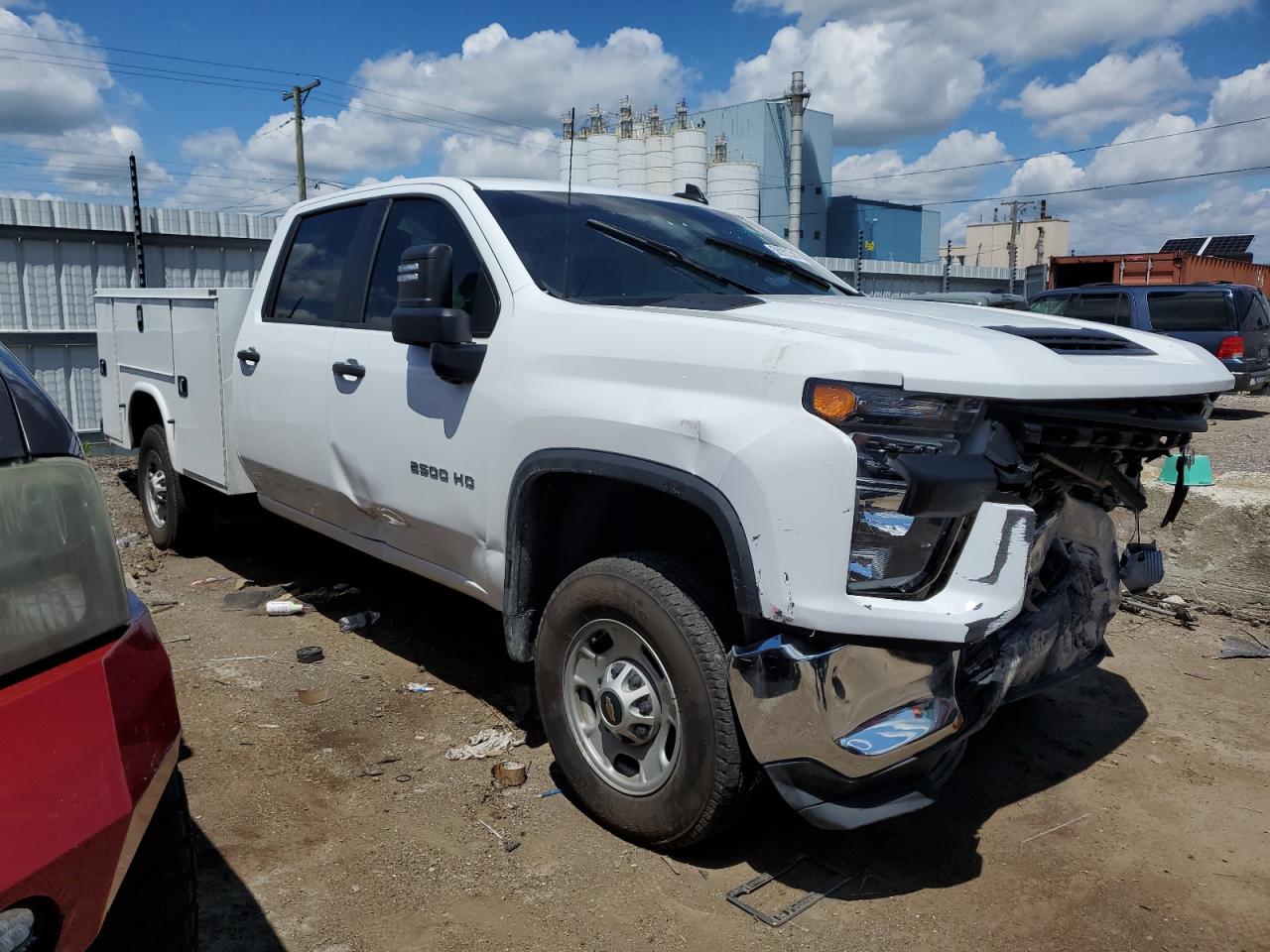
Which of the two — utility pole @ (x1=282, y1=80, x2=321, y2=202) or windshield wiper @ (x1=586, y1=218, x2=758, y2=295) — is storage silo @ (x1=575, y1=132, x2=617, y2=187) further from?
windshield wiper @ (x1=586, y1=218, x2=758, y2=295)

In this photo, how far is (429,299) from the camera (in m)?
3.29

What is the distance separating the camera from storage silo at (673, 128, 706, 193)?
3909 centimetres

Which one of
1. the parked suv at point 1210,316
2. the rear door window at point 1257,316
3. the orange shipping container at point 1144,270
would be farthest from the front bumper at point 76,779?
the orange shipping container at point 1144,270

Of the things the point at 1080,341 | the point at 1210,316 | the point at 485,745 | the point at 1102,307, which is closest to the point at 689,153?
the point at 1102,307

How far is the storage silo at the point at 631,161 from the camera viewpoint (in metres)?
36.4

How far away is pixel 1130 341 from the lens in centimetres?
304

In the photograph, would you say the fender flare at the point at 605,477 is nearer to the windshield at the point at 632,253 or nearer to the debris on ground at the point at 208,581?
the windshield at the point at 632,253

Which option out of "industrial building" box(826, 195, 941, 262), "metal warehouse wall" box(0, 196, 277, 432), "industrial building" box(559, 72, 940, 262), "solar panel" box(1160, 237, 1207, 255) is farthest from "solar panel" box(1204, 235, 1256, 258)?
"metal warehouse wall" box(0, 196, 277, 432)

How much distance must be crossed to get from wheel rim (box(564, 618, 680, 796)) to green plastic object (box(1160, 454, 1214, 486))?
1.87 metres

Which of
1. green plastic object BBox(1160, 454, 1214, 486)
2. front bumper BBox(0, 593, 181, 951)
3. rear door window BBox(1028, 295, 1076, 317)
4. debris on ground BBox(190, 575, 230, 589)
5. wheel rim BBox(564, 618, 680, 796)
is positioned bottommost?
debris on ground BBox(190, 575, 230, 589)

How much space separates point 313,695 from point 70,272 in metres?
9.81

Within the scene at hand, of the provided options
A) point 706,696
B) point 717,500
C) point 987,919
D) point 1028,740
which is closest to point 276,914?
point 706,696

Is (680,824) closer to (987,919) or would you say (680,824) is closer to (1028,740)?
(987,919)

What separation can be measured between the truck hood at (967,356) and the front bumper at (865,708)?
43 centimetres
